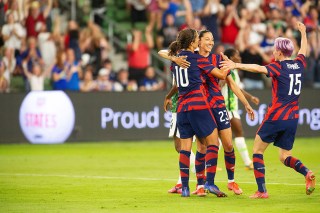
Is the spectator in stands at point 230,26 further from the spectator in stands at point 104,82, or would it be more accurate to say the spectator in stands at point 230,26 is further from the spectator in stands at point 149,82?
the spectator in stands at point 104,82

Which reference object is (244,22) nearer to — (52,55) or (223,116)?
(52,55)

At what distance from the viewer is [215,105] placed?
1324cm

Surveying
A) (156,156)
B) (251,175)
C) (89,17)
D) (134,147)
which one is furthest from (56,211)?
(89,17)

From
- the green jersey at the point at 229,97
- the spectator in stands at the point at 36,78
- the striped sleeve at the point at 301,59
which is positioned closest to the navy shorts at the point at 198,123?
the striped sleeve at the point at 301,59

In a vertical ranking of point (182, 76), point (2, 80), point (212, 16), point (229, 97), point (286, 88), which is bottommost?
point (2, 80)

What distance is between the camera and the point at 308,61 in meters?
26.6

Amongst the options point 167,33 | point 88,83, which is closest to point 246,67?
point 88,83

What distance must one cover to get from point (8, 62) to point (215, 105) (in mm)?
12075

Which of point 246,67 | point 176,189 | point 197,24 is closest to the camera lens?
point 246,67

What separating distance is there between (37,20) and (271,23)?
716 cm

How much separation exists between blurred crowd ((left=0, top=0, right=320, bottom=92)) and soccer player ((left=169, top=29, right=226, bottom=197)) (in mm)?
11758

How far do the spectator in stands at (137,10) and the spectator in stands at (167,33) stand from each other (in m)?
1.26

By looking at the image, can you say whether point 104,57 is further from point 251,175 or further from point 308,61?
point 251,175

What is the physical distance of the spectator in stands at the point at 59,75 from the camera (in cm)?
2466
